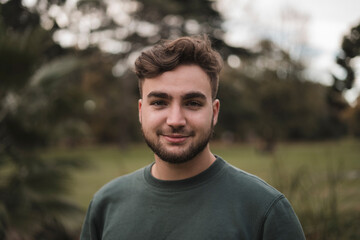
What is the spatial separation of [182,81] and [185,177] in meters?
0.46

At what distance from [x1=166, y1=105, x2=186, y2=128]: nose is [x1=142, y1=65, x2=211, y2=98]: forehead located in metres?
0.08

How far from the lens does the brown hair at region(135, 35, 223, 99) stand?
5.24 ft

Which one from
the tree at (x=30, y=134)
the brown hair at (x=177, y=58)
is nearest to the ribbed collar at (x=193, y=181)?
the brown hair at (x=177, y=58)

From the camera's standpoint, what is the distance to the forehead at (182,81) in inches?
Result: 62.7

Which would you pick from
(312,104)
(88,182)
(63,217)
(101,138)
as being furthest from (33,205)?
(101,138)

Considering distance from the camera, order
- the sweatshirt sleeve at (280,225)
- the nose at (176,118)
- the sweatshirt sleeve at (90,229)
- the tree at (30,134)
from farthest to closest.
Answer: the tree at (30,134)
the sweatshirt sleeve at (90,229)
the nose at (176,118)
the sweatshirt sleeve at (280,225)

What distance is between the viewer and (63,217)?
4102 mm

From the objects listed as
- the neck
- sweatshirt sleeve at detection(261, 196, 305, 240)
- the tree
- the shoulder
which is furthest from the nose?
the tree

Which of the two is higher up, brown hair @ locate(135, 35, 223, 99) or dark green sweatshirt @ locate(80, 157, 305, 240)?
brown hair @ locate(135, 35, 223, 99)

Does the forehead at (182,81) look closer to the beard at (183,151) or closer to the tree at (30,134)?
the beard at (183,151)

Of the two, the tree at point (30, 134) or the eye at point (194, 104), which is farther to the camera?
the tree at point (30, 134)

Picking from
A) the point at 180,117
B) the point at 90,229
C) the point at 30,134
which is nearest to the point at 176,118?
the point at 180,117

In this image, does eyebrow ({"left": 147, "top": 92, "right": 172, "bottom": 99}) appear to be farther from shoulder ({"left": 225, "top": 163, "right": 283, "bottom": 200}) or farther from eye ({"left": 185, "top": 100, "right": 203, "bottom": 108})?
shoulder ({"left": 225, "top": 163, "right": 283, "bottom": 200})

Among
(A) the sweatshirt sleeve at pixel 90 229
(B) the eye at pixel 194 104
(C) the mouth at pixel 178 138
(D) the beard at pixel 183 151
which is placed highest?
(B) the eye at pixel 194 104
